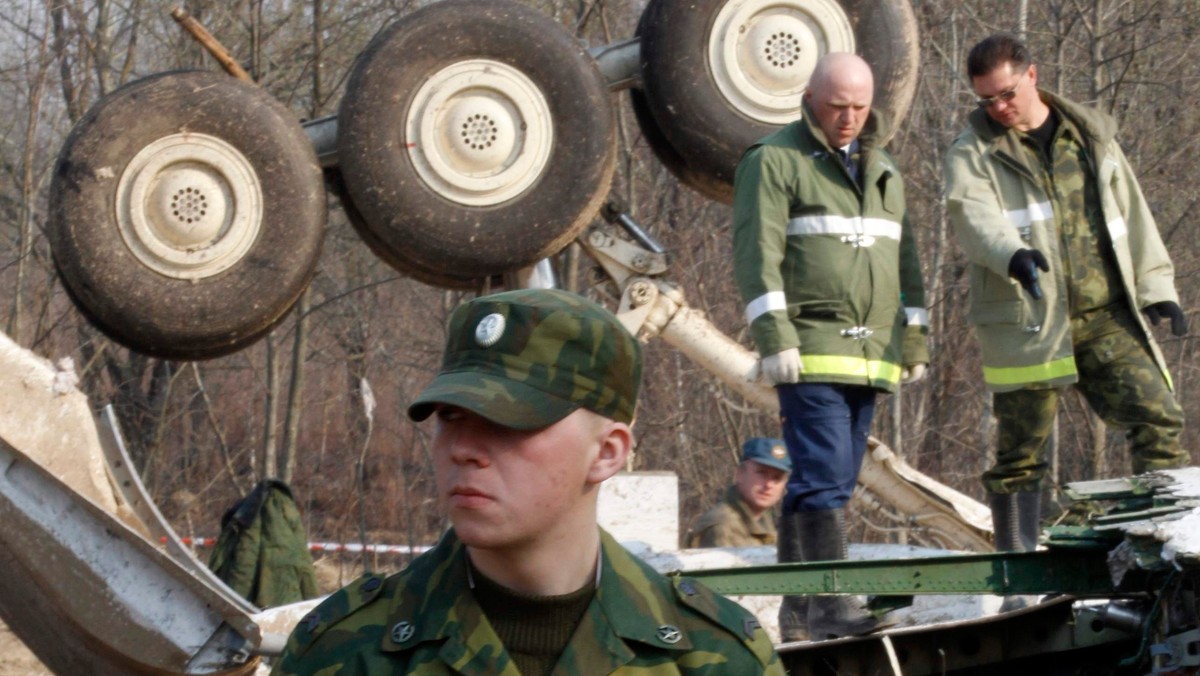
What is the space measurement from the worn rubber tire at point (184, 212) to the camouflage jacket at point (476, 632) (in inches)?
155

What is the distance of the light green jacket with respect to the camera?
16.9 feet

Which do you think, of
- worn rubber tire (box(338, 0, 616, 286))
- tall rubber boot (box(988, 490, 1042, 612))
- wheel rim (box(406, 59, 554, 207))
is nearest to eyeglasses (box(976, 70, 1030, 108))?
tall rubber boot (box(988, 490, 1042, 612))

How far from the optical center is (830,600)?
459cm

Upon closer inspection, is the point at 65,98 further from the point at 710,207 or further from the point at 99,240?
the point at 99,240

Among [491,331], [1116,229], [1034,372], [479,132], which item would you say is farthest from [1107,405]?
[491,331]

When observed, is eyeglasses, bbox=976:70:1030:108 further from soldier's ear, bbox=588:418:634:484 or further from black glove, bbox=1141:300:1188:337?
soldier's ear, bbox=588:418:634:484

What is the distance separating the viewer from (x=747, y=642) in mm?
2002

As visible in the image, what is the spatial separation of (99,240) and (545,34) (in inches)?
66.0

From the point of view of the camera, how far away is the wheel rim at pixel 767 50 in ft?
19.9

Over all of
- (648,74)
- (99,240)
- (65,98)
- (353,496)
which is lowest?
(353,496)

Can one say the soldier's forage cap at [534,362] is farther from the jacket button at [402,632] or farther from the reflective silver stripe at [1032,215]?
the reflective silver stripe at [1032,215]

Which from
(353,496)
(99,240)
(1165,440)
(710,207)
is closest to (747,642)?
(1165,440)

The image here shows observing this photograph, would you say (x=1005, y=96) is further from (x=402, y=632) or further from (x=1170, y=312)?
(x=402, y=632)

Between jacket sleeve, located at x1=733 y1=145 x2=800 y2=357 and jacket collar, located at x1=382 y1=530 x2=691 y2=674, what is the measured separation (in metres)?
2.77
